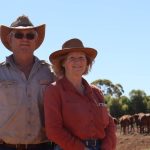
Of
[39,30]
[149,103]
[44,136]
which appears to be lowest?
[149,103]

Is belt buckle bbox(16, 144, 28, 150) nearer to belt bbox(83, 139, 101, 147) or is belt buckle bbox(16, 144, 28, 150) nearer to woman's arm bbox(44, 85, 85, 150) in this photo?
woman's arm bbox(44, 85, 85, 150)

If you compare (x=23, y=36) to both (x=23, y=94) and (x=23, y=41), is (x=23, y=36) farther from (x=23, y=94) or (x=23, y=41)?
(x=23, y=94)

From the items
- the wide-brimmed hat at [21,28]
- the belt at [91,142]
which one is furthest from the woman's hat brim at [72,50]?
the belt at [91,142]

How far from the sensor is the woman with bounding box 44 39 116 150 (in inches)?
201

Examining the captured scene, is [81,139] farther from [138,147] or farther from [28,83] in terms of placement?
[138,147]

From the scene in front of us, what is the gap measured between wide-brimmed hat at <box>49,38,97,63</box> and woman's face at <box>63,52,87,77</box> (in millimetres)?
52

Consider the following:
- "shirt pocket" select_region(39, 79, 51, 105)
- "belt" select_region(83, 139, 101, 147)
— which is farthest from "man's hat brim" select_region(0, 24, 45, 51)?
"belt" select_region(83, 139, 101, 147)

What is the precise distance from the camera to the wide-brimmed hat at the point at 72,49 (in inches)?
211

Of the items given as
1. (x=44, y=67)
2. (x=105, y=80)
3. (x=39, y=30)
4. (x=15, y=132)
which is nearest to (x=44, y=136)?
(x=15, y=132)

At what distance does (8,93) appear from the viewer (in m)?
5.44

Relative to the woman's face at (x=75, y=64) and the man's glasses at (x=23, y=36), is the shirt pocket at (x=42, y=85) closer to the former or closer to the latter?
the woman's face at (x=75, y=64)

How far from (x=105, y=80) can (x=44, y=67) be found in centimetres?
8383

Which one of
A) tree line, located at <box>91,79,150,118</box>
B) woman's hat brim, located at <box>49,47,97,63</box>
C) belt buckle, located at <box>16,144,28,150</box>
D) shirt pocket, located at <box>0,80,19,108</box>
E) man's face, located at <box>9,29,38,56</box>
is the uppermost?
man's face, located at <box>9,29,38,56</box>

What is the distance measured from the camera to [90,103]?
5336mm
